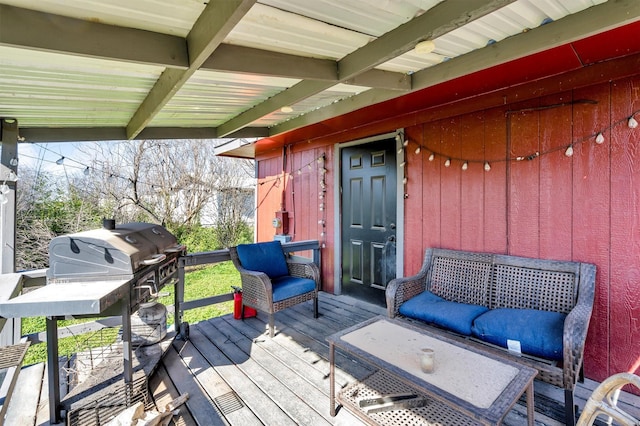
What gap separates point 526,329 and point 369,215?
223 cm

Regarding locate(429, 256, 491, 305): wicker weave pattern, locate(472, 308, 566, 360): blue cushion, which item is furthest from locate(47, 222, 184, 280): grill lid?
locate(429, 256, 491, 305): wicker weave pattern

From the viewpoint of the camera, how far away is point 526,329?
2.13m

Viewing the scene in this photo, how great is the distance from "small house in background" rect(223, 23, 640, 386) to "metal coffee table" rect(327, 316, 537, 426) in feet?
4.46

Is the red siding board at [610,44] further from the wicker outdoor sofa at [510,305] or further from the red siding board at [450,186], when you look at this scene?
the wicker outdoor sofa at [510,305]

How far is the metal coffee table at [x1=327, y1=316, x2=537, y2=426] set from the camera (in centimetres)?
145

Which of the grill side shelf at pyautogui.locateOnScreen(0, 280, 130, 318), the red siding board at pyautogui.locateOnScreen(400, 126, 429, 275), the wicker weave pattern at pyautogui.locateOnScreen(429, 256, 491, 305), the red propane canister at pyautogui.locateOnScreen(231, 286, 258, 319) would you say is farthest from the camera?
the red propane canister at pyautogui.locateOnScreen(231, 286, 258, 319)

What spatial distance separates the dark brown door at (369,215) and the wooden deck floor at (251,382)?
930 millimetres

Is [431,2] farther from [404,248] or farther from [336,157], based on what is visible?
[336,157]

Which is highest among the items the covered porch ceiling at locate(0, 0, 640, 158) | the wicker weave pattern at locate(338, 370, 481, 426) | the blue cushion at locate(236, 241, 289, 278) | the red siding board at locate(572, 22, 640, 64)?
the red siding board at locate(572, 22, 640, 64)

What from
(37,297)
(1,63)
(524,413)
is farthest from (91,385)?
(524,413)

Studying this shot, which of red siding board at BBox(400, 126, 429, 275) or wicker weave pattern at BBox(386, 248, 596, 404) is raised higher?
red siding board at BBox(400, 126, 429, 275)

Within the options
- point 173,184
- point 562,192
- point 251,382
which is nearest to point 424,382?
point 251,382

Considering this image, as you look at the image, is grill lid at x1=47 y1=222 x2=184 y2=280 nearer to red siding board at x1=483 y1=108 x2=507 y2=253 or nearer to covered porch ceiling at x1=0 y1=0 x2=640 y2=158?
covered porch ceiling at x1=0 y1=0 x2=640 y2=158

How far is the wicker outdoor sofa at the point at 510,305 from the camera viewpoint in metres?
1.94
